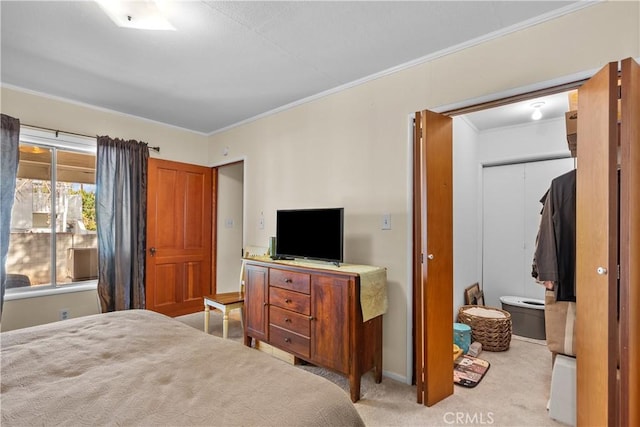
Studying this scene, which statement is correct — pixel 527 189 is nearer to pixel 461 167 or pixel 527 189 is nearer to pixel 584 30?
pixel 461 167

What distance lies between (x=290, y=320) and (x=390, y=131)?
180 centimetres

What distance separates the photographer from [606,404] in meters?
1.54

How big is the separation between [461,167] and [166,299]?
13.1ft

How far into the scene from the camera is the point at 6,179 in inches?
117

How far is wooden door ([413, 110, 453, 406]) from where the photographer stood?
2.21 m

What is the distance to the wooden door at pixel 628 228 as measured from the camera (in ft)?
4.83

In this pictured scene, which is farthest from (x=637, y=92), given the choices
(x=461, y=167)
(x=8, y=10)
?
(x=8, y=10)

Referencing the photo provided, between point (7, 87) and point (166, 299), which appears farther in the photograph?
point (166, 299)

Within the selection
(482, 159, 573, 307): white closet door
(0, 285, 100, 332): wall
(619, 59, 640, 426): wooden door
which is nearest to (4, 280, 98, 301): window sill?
(0, 285, 100, 332): wall

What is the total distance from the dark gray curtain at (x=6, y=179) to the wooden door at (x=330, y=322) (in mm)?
2893

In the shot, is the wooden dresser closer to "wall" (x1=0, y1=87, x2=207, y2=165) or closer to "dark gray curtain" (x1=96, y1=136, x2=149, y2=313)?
"dark gray curtain" (x1=96, y1=136, x2=149, y2=313)

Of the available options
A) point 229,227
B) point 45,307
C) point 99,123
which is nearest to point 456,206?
point 229,227

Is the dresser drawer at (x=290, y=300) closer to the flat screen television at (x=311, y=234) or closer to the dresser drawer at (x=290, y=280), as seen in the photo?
the dresser drawer at (x=290, y=280)

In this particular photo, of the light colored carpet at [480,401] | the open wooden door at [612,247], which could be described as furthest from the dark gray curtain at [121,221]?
the open wooden door at [612,247]
